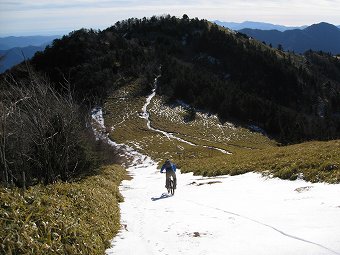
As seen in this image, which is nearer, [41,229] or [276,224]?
[41,229]

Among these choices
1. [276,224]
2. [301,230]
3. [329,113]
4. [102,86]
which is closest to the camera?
[301,230]

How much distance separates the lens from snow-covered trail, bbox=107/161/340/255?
9.89 m

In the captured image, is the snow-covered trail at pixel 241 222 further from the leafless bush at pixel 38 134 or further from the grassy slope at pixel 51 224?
the leafless bush at pixel 38 134

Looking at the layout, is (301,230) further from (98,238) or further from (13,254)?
(13,254)

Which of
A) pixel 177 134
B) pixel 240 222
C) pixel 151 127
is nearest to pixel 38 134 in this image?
pixel 240 222

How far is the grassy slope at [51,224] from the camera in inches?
326

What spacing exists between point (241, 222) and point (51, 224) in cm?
657

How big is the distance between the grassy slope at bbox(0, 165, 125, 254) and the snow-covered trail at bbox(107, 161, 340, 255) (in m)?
0.89

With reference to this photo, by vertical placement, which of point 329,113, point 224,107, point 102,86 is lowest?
point 329,113

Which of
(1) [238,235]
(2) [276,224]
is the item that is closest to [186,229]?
(1) [238,235]

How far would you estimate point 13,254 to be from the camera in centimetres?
790

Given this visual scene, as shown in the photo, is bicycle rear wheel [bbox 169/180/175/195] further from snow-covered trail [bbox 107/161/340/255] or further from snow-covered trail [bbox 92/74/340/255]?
snow-covered trail [bbox 107/161/340/255]

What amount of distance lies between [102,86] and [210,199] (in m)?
104

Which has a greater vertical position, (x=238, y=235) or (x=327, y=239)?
(x=327, y=239)
